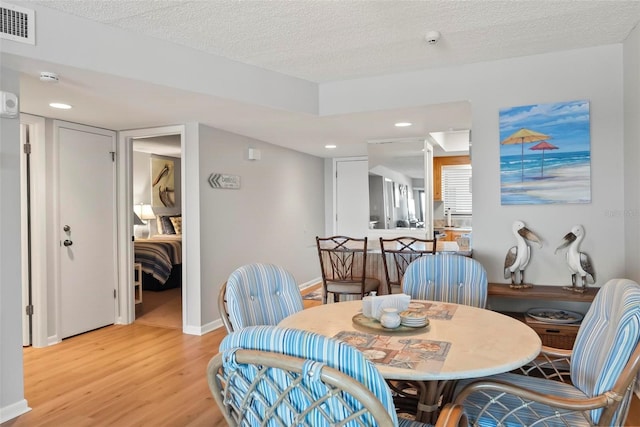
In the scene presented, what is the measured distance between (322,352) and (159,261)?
213 inches

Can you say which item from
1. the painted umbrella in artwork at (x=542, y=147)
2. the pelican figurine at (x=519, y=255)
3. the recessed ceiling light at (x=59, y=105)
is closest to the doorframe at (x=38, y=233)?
the recessed ceiling light at (x=59, y=105)

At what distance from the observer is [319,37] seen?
2.82 meters

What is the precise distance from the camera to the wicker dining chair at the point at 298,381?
0.96 meters

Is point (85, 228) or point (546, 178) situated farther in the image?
point (85, 228)

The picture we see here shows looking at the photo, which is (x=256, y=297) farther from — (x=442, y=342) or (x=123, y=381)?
(x=123, y=381)

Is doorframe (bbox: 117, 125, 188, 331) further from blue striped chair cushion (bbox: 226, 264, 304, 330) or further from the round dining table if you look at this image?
the round dining table

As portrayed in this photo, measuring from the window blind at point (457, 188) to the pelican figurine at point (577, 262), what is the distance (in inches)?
181

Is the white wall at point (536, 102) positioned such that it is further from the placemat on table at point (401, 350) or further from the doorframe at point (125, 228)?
the doorframe at point (125, 228)

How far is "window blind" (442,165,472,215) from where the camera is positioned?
7.58 m

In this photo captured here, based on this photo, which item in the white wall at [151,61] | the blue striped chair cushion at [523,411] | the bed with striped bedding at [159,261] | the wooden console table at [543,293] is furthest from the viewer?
the bed with striped bedding at [159,261]

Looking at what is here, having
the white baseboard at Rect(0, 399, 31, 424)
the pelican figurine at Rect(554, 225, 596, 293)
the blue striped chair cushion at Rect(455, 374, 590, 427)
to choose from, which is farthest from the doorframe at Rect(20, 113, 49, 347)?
the pelican figurine at Rect(554, 225, 596, 293)

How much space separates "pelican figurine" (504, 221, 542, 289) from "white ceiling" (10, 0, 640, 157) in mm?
1126

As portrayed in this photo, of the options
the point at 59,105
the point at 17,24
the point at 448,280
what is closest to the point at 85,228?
the point at 59,105

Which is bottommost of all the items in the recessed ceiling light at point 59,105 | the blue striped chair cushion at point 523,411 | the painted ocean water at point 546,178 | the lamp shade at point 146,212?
the blue striped chair cushion at point 523,411
